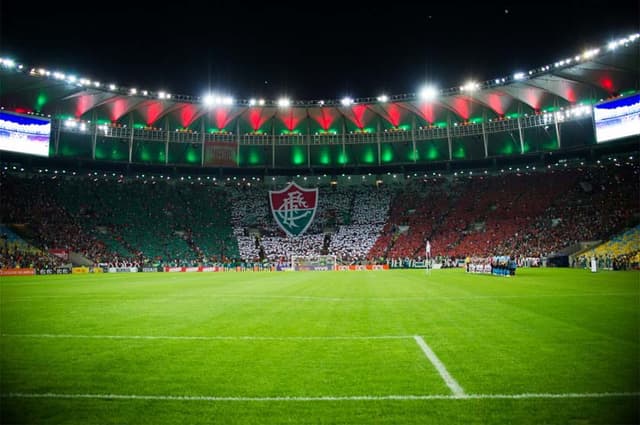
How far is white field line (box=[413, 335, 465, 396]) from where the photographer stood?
18.2ft

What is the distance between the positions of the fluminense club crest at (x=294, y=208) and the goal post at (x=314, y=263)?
736 centimetres

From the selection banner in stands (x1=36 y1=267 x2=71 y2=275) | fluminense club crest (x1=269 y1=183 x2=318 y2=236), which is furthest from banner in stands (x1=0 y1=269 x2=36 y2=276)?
fluminense club crest (x1=269 y1=183 x2=318 y2=236)

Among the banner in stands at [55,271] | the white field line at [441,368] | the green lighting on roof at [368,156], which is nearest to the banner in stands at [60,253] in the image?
the banner in stands at [55,271]

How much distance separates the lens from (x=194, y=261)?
5462 cm

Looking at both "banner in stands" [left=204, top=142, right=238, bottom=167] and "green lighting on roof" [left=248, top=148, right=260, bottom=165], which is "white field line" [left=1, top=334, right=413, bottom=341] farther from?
"green lighting on roof" [left=248, top=148, right=260, bottom=165]

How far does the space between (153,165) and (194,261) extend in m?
19.4

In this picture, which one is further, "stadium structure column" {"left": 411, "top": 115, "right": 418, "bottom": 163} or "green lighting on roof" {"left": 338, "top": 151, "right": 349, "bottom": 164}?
"green lighting on roof" {"left": 338, "top": 151, "right": 349, "bottom": 164}

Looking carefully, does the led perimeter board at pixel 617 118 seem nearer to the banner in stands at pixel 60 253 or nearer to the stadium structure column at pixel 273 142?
the stadium structure column at pixel 273 142

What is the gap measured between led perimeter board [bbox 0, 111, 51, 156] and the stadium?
21 centimetres

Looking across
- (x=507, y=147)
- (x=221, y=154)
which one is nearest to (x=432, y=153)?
(x=507, y=147)

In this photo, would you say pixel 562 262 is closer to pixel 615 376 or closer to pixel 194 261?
pixel 194 261

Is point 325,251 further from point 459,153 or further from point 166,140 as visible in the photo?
point 166,140

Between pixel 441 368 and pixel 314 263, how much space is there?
47961mm

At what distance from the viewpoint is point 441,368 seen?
21.3 ft
